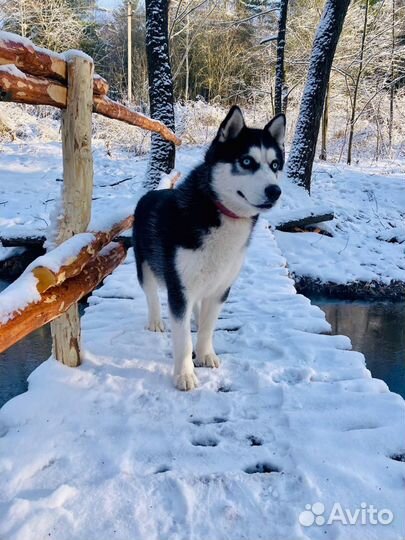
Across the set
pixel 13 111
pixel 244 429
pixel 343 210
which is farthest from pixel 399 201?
pixel 13 111

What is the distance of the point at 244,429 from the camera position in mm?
2105

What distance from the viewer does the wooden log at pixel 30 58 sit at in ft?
5.73

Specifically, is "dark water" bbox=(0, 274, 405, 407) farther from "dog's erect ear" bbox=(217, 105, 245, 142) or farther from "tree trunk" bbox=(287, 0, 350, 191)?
"tree trunk" bbox=(287, 0, 350, 191)

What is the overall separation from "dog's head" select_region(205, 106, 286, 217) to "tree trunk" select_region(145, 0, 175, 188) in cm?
647

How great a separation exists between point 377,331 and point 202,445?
437cm

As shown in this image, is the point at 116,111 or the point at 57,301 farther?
the point at 116,111

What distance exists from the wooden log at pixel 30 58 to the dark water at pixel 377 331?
3831 millimetres

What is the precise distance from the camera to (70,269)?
6.91 feet

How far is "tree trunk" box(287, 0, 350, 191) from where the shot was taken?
8.70 m

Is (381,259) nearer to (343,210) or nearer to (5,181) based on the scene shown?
(343,210)

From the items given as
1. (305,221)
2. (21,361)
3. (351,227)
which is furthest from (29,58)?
(351,227)

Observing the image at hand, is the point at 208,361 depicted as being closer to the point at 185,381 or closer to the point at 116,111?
the point at 185,381

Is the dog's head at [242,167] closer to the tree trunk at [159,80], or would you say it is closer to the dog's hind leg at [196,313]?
the dog's hind leg at [196,313]
